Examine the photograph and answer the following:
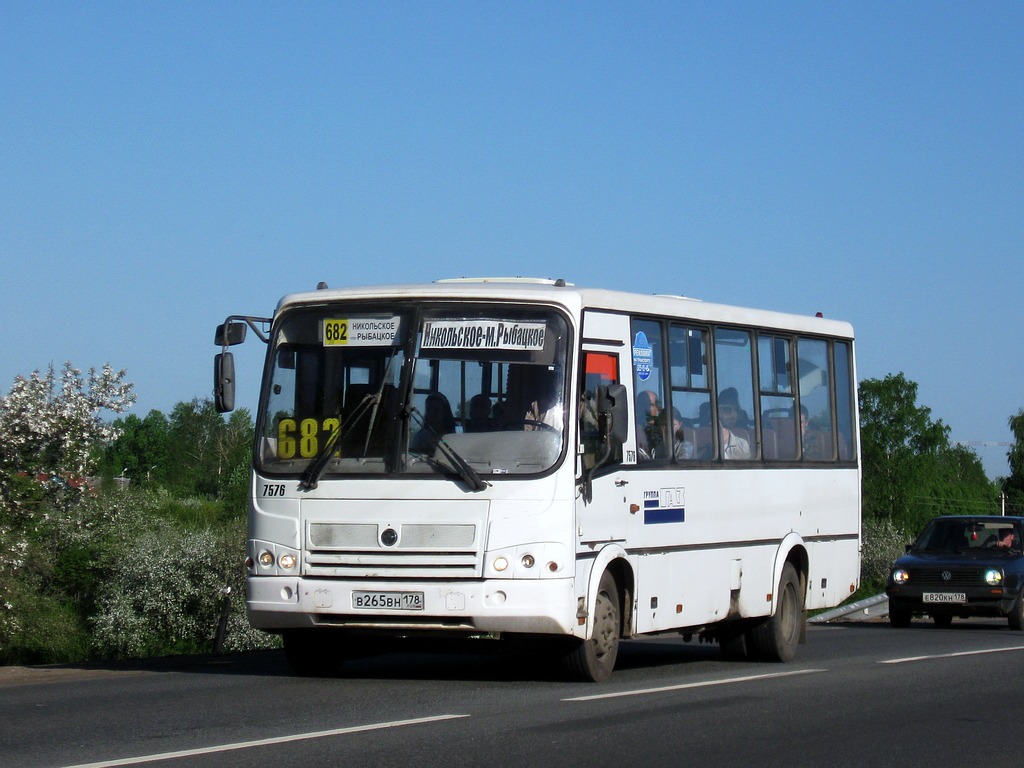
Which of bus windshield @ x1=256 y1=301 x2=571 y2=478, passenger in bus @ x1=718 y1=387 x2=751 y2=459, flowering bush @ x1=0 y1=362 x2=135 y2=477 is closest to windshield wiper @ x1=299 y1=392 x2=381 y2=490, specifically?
bus windshield @ x1=256 y1=301 x2=571 y2=478

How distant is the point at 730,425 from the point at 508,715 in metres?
5.60

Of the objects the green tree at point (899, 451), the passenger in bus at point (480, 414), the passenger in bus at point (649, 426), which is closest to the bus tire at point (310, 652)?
the passenger in bus at point (480, 414)

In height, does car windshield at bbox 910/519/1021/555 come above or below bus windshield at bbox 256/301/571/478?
below

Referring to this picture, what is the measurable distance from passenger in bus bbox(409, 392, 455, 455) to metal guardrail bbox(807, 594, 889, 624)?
21648 mm

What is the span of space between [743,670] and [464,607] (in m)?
3.88

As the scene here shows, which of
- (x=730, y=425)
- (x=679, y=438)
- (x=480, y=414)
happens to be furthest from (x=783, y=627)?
(x=480, y=414)

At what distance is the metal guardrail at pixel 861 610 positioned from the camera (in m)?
33.2

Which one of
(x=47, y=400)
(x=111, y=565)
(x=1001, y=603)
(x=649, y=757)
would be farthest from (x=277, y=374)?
(x=111, y=565)

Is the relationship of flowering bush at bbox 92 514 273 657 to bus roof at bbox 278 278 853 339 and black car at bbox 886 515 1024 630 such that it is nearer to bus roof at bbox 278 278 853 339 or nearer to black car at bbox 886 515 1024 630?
black car at bbox 886 515 1024 630

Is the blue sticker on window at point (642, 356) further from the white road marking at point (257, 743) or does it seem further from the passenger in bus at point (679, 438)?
the white road marking at point (257, 743)

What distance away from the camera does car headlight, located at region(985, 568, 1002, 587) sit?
27.1 meters

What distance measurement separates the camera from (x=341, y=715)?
408 inches

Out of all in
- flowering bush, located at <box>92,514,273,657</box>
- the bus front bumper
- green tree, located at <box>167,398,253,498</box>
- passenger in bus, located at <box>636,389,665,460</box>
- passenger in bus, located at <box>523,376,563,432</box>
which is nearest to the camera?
the bus front bumper

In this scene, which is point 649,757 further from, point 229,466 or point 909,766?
point 229,466
